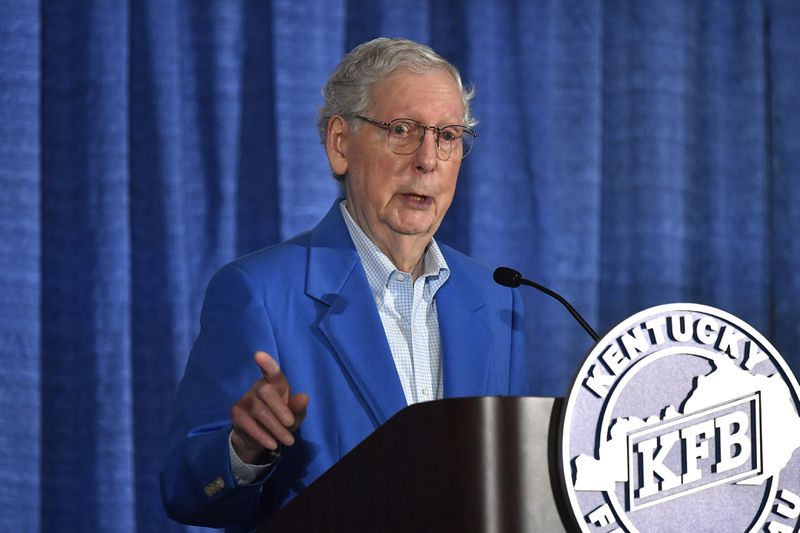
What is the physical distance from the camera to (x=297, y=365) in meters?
1.52

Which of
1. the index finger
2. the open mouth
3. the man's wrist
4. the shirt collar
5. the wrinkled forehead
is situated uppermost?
the wrinkled forehead

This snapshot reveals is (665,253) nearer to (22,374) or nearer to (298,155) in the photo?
(298,155)

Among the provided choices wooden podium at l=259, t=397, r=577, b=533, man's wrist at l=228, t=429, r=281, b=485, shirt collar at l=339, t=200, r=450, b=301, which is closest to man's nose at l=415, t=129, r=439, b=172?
shirt collar at l=339, t=200, r=450, b=301

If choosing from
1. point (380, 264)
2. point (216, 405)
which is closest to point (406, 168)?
point (380, 264)

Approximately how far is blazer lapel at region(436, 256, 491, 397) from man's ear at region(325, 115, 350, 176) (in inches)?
10.0

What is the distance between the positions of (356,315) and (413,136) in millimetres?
318

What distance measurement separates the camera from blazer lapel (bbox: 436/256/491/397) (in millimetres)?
1604

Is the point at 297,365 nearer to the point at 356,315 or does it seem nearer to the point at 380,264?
the point at 356,315

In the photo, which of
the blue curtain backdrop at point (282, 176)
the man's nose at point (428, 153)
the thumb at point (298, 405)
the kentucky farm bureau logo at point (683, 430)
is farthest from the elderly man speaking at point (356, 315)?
the blue curtain backdrop at point (282, 176)

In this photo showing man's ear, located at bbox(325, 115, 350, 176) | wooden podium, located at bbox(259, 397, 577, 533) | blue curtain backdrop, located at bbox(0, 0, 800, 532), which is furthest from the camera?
blue curtain backdrop, located at bbox(0, 0, 800, 532)

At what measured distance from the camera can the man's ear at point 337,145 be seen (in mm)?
1809

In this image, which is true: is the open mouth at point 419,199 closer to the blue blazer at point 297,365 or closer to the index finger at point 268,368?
the blue blazer at point 297,365

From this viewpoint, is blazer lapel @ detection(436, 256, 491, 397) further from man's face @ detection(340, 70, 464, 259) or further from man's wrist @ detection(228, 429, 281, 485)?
man's wrist @ detection(228, 429, 281, 485)

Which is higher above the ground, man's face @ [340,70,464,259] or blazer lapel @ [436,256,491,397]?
man's face @ [340,70,464,259]
